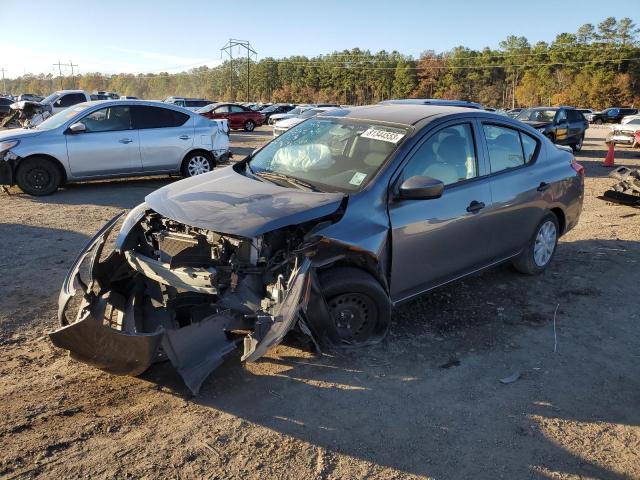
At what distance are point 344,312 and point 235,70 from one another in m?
128

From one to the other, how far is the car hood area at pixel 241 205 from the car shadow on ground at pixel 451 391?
1.05 meters

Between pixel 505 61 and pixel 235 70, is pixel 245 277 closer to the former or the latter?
pixel 505 61

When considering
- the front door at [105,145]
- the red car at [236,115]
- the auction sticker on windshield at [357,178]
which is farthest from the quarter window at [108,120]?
the red car at [236,115]

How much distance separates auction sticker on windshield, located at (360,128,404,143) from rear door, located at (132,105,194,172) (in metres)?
6.87

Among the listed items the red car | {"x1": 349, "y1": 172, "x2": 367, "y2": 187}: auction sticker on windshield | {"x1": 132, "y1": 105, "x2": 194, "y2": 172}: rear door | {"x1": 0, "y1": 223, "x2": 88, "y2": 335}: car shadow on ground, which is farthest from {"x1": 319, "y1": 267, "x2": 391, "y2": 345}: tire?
the red car

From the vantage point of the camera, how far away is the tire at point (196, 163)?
1084 centimetres

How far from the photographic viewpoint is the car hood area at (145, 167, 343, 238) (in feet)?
11.1

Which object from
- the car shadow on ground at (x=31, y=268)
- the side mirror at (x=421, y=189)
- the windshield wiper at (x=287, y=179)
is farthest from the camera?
the car shadow on ground at (x=31, y=268)

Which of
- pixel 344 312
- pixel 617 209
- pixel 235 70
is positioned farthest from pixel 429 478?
pixel 235 70

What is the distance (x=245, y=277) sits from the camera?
3506mm

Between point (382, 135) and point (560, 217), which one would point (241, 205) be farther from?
point (560, 217)

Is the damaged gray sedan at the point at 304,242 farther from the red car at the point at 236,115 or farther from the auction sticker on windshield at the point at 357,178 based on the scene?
the red car at the point at 236,115

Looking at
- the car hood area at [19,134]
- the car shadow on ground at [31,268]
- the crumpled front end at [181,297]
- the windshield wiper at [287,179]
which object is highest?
the car hood area at [19,134]

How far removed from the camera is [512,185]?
4938 millimetres
